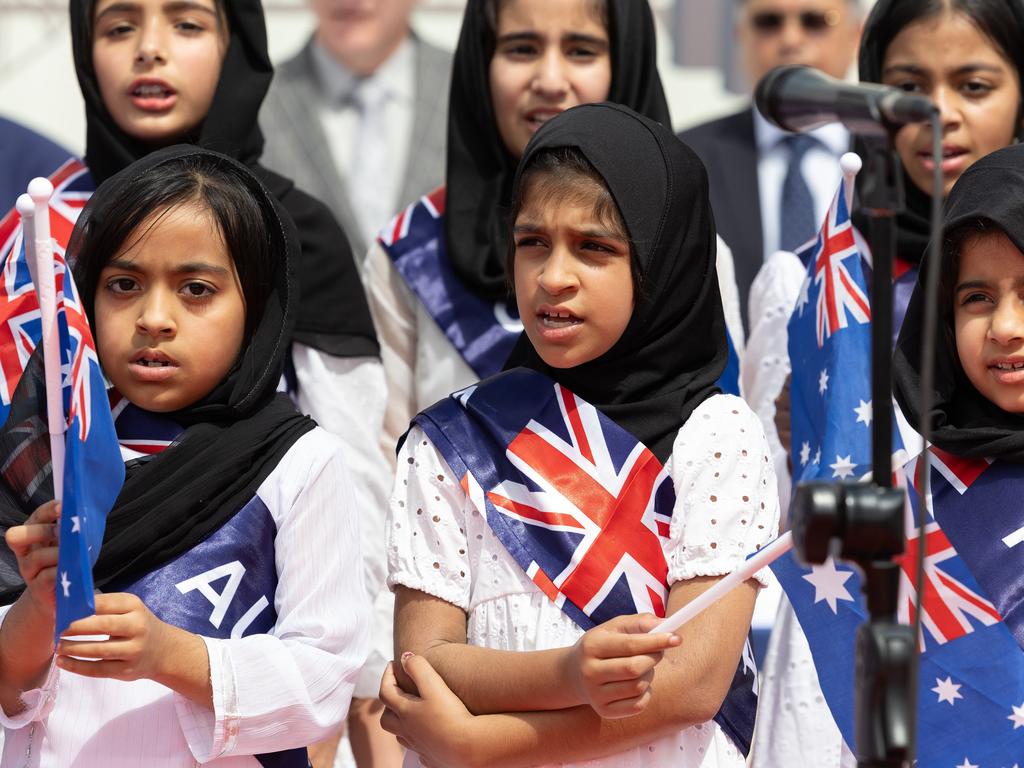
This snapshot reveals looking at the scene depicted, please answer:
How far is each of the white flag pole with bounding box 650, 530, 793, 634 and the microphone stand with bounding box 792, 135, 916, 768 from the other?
244mm

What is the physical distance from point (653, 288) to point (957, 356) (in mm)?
630

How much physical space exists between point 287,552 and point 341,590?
125 mm

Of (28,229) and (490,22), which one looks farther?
(490,22)

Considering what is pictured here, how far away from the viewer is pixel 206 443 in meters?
3.52

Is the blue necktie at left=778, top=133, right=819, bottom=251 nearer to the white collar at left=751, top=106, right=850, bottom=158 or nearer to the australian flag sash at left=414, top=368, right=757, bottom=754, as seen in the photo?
the white collar at left=751, top=106, right=850, bottom=158

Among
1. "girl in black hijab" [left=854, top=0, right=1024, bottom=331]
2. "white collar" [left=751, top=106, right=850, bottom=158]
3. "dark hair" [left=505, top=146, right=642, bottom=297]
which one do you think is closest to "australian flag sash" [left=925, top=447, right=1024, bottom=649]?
"dark hair" [left=505, top=146, right=642, bottom=297]

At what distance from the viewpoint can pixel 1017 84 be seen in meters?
4.61

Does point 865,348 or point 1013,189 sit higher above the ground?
point 1013,189

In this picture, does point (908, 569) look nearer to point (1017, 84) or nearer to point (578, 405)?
point (578, 405)

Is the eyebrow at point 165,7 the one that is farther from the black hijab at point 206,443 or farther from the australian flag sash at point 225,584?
the australian flag sash at point 225,584

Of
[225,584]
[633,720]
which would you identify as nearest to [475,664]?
[633,720]

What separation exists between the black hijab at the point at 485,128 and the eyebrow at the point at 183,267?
1108mm

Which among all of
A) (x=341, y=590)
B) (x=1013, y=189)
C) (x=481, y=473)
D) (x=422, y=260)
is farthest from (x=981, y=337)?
(x=422, y=260)

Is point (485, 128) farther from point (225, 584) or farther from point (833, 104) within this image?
point (833, 104)
